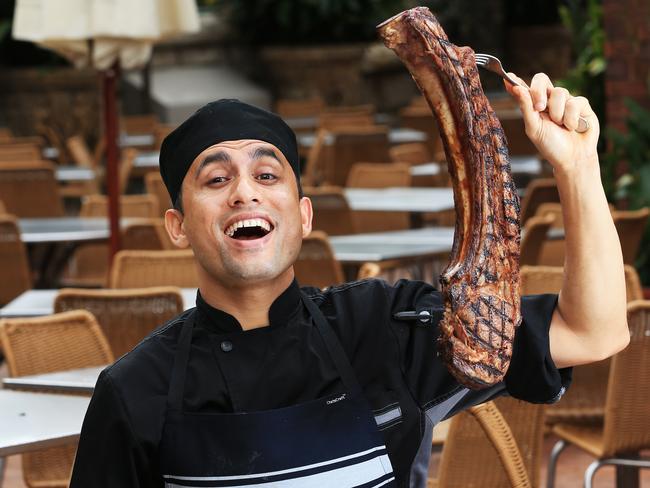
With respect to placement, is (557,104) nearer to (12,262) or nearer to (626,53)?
(12,262)

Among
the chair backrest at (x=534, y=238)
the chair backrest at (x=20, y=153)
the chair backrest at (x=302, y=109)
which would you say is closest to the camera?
the chair backrest at (x=534, y=238)

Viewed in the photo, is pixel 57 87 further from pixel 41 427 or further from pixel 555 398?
pixel 555 398

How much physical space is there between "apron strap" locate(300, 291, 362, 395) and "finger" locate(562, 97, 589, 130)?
20.1 inches

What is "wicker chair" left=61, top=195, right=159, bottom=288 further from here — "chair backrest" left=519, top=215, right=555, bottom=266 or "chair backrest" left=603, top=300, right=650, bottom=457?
"chair backrest" left=603, top=300, right=650, bottom=457

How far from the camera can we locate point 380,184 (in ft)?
29.7

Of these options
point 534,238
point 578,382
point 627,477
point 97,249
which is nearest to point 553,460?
point 578,382

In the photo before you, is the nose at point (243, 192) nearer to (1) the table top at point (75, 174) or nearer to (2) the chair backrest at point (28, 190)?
(2) the chair backrest at point (28, 190)

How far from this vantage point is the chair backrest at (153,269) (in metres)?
5.48

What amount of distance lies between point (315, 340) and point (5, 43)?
1827 cm

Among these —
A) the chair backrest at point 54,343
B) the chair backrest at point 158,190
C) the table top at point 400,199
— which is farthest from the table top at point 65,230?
the chair backrest at point 54,343

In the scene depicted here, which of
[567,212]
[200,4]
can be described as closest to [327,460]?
[567,212]

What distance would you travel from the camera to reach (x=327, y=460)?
211 cm

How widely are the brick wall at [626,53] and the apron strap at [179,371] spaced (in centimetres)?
639

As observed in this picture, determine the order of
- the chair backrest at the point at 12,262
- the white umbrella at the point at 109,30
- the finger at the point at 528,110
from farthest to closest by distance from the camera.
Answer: the chair backrest at the point at 12,262
the white umbrella at the point at 109,30
the finger at the point at 528,110
